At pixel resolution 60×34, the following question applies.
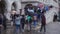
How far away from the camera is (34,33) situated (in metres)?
20.6

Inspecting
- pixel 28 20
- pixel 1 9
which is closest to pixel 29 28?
pixel 28 20

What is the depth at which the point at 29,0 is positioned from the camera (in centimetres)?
3519

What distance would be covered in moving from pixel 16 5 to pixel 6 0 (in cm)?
343

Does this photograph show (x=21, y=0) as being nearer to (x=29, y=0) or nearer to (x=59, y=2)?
(x=29, y=0)

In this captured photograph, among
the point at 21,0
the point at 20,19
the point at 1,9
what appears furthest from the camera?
the point at 21,0

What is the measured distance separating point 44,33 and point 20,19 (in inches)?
96.6

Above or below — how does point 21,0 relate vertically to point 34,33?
above

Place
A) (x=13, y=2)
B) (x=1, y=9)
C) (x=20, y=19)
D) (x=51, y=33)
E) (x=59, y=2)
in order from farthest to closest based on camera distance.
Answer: (x=59, y=2), (x=13, y=2), (x=1, y=9), (x=51, y=33), (x=20, y=19)

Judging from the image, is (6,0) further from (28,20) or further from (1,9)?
(28,20)

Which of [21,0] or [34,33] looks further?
[21,0]

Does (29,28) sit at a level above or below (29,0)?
below

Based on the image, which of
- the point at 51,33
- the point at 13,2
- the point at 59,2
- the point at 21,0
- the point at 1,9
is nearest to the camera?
the point at 51,33

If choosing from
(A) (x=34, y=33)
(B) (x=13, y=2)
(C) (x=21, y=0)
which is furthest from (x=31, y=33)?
(C) (x=21, y=0)

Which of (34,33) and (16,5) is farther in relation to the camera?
(16,5)
